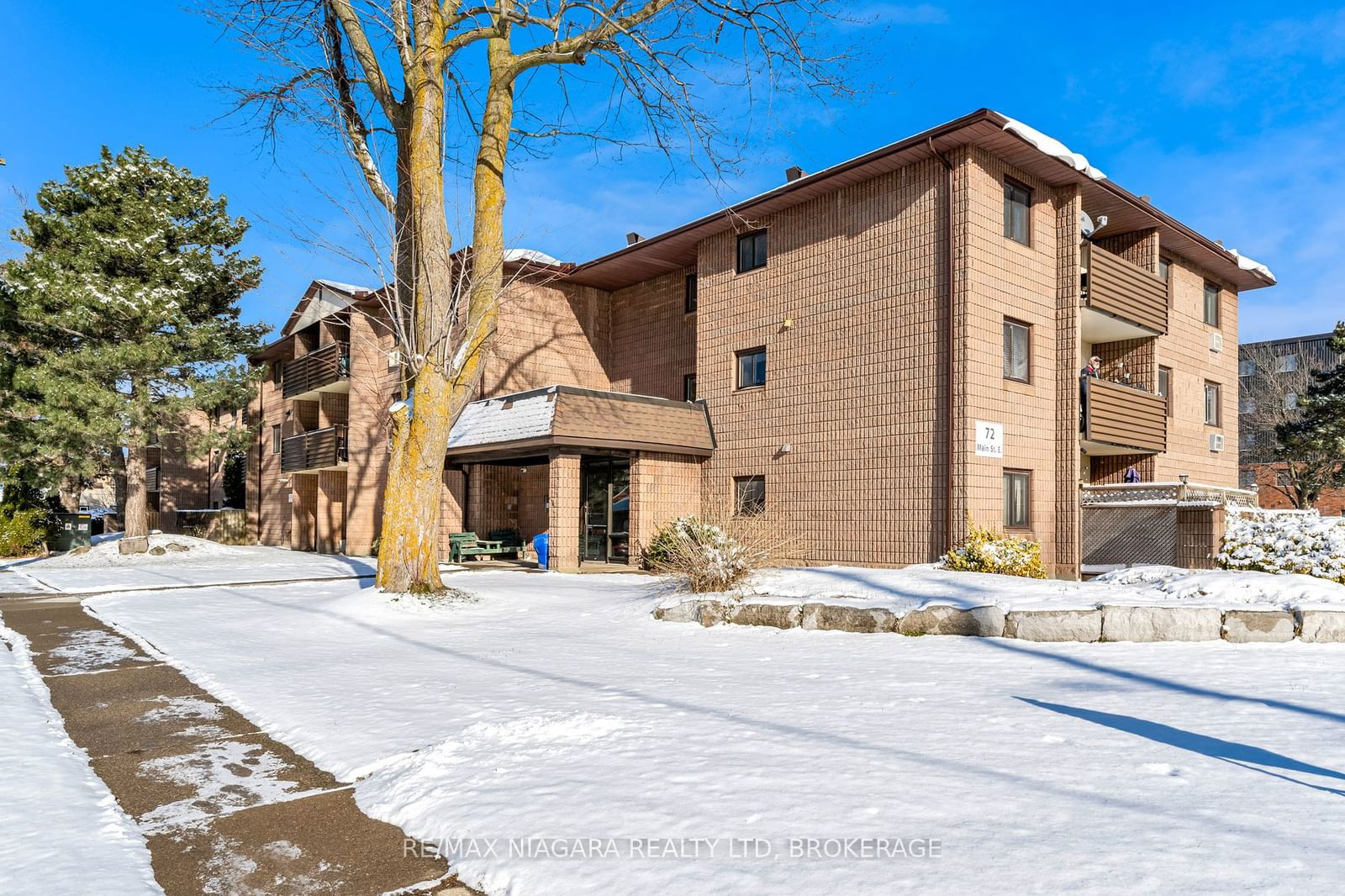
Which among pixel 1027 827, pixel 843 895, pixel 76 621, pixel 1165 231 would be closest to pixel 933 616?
pixel 1027 827

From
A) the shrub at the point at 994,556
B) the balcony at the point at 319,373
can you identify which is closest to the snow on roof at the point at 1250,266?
the shrub at the point at 994,556

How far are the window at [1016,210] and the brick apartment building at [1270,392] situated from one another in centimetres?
2473

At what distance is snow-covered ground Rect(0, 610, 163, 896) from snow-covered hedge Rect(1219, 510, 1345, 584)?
12.8 meters

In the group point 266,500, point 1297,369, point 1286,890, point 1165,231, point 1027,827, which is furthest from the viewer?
point 1297,369

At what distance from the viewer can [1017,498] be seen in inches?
615

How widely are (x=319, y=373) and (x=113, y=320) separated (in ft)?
19.7

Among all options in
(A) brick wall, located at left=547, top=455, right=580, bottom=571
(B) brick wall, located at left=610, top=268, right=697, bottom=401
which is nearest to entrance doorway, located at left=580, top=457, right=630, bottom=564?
(A) brick wall, located at left=547, top=455, right=580, bottom=571

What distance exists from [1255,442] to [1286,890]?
44384 mm

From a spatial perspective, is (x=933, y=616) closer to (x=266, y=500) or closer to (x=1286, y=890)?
(x=1286, y=890)

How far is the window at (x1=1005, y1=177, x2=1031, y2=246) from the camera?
15.9m

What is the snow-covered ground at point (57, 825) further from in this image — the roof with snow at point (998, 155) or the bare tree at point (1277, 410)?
the bare tree at point (1277, 410)

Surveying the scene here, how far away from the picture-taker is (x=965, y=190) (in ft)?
48.6

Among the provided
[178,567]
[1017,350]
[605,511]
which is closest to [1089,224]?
[1017,350]

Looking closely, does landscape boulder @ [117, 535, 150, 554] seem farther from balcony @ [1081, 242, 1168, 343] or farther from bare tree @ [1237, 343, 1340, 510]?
bare tree @ [1237, 343, 1340, 510]
